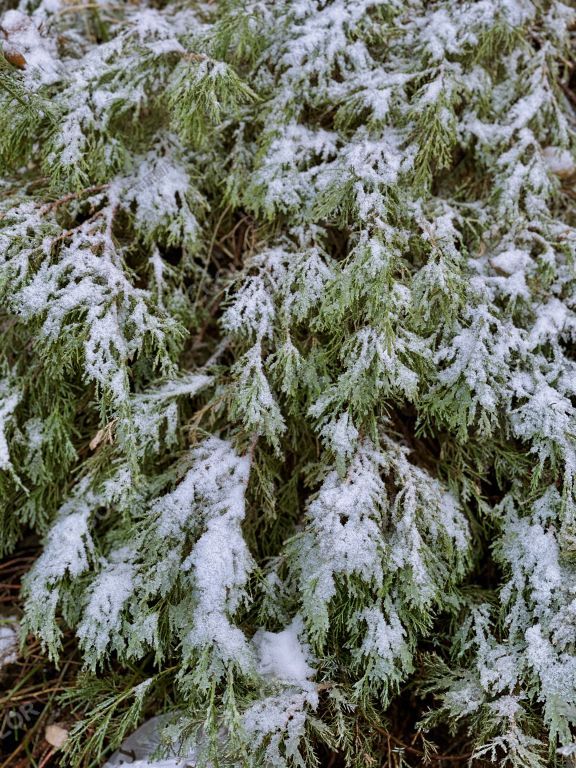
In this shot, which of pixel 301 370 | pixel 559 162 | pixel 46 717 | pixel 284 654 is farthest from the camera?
pixel 559 162

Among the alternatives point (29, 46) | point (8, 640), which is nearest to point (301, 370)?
point (8, 640)

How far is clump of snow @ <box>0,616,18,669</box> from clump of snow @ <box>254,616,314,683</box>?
3.26 feet

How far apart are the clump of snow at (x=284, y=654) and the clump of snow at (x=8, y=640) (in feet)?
3.26

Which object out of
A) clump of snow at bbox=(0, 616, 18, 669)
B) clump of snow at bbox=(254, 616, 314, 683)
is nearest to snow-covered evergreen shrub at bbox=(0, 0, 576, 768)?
clump of snow at bbox=(254, 616, 314, 683)

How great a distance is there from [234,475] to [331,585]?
499mm

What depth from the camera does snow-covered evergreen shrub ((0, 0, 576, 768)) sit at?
1.70m

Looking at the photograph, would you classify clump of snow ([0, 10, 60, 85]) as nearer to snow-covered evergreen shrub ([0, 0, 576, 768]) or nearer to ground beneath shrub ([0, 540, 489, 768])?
snow-covered evergreen shrub ([0, 0, 576, 768])

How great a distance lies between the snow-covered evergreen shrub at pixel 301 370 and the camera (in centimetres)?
170

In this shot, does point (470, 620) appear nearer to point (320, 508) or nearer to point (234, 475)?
point (320, 508)

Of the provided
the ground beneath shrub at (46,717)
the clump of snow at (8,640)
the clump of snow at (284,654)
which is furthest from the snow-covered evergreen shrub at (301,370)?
the clump of snow at (8,640)

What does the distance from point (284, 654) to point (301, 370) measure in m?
0.94

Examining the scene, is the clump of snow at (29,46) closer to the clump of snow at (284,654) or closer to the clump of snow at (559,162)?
the clump of snow at (559,162)

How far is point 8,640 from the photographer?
2.11 m

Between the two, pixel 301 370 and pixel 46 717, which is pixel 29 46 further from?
pixel 46 717
